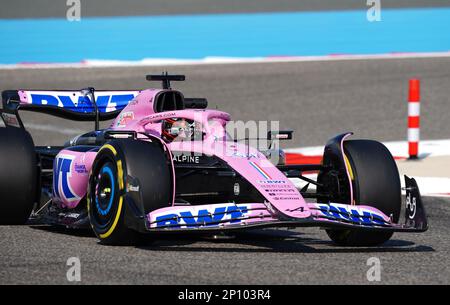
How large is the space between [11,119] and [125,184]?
2.81m

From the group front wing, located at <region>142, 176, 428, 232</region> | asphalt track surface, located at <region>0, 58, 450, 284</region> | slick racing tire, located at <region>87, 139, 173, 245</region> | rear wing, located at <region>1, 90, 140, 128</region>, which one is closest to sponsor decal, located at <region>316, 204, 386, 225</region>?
front wing, located at <region>142, 176, 428, 232</region>

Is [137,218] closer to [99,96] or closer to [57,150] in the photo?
[57,150]

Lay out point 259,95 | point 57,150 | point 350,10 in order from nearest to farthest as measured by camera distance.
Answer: point 57,150, point 259,95, point 350,10

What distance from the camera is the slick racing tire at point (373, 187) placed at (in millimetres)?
8906

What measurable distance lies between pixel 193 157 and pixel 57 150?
198 centimetres

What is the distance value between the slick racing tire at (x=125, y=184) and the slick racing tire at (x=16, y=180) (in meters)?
1.00

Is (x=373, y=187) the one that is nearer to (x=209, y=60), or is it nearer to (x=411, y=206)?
(x=411, y=206)

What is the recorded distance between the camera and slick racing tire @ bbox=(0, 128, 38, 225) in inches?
378

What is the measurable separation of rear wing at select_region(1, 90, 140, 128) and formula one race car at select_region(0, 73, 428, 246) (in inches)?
27.5

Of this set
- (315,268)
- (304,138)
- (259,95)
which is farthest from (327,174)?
(259,95)

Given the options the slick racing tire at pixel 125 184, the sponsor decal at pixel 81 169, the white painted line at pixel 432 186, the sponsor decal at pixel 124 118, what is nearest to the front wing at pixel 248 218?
the slick racing tire at pixel 125 184
